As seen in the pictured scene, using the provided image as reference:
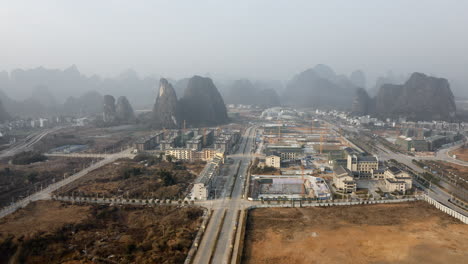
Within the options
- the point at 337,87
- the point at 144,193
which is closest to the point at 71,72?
the point at 337,87

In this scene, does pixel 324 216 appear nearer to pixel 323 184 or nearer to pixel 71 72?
pixel 323 184

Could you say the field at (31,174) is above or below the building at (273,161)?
below

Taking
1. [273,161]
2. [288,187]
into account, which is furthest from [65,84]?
[288,187]

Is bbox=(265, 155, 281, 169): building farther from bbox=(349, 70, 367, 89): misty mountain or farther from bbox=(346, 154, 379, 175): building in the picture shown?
bbox=(349, 70, 367, 89): misty mountain

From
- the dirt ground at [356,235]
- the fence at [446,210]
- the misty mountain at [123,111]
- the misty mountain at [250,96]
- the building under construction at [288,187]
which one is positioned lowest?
the dirt ground at [356,235]

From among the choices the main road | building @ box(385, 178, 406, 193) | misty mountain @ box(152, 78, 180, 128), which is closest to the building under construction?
building @ box(385, 178, 406, 193)

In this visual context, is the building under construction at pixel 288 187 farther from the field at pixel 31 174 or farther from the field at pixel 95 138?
the field at pixel 95 138

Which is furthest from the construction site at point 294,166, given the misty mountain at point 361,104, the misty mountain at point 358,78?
the misty mountain at point 358,78

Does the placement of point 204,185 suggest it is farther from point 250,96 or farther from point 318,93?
point 318,93
